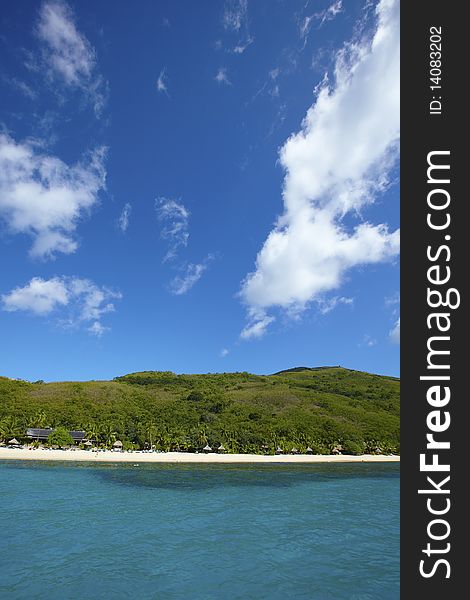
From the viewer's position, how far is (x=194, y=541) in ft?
57.4

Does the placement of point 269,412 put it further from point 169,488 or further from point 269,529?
point 269,529

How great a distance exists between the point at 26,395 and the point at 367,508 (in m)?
82.2

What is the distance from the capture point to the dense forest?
6788 centimetres

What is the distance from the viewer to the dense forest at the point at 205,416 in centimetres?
6788

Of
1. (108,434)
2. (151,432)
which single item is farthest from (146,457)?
(108,434)

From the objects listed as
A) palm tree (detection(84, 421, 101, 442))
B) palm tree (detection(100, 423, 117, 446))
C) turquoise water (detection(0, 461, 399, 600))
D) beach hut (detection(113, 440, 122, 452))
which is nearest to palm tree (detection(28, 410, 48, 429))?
palm tree (detection(84, 421, 101, 442))

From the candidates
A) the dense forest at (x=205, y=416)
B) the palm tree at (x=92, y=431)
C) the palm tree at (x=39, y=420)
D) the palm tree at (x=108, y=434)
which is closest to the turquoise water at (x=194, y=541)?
the palm tree at (x=108, y=434)

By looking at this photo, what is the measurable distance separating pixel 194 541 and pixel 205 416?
65.9 metres

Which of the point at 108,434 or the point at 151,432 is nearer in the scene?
the point at 108,434

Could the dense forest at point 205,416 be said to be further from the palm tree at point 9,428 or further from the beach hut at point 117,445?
the beach hut at point 117,445

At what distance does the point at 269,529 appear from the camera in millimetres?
20359

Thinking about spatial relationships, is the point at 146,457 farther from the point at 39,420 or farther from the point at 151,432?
the point at 39,420

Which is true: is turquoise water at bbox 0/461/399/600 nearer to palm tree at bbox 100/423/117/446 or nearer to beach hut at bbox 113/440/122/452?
palm tree at bbox 100/423/117/446

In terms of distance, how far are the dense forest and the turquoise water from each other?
3343cm
